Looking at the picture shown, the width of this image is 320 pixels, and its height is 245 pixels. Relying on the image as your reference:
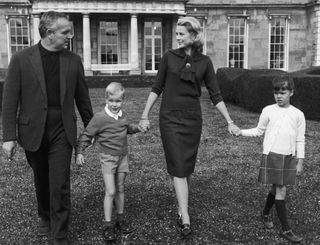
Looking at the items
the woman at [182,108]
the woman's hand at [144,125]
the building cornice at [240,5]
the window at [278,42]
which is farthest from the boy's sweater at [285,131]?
the window at [278,42]

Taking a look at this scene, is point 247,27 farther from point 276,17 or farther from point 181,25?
point 181,25

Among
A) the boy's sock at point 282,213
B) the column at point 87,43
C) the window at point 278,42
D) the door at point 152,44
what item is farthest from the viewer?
the window at point 278,42

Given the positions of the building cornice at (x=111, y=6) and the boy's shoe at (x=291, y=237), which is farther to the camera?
the building cornice at (x=111, y=6)

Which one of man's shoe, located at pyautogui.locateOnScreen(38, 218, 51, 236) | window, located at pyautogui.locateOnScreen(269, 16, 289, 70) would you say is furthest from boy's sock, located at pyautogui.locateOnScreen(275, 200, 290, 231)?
window, located at pyautogui.locateOnScreen(269, 16, 289, 70)

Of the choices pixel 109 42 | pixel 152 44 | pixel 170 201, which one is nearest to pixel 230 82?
pixel 170 201

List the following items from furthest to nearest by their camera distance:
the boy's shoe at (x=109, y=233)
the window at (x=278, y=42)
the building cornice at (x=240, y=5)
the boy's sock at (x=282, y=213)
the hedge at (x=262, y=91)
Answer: the window at (x=278, y=42) → the building cornice at (x=240, y=5) → the hedge at (x=262, y=91) → the boy's sock at (x=282, y=213) → the boy's shoe at (x=109, y=233)

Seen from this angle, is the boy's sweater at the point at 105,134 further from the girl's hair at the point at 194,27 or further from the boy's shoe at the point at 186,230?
the girl's hair at the point at 194,27

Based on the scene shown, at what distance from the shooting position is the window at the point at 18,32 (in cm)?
2461

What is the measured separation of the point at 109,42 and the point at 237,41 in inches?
298

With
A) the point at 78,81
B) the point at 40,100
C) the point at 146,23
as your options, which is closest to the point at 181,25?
the point at 78,81

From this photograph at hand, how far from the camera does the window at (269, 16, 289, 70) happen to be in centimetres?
2634

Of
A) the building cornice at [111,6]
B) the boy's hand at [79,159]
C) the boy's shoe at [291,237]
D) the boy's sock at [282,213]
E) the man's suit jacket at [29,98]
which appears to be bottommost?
the boy's shoe at [291,237]

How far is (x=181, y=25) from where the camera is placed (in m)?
4.11

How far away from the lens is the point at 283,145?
161 inches
